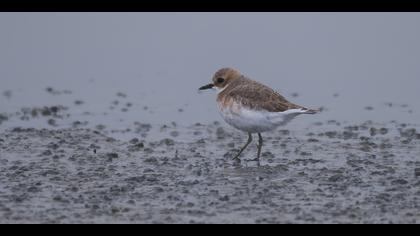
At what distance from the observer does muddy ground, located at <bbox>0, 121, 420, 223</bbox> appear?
847 cm

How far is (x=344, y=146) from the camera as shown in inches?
467

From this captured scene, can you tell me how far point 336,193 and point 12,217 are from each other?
3.29 meters

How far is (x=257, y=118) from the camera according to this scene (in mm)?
11258

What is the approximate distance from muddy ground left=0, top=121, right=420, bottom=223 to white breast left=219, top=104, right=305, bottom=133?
408 millimetres

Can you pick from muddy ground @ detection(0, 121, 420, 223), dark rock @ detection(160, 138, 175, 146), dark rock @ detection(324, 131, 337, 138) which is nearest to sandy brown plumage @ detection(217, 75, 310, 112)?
muddy ground @ detection(0, 121, 420, 223)

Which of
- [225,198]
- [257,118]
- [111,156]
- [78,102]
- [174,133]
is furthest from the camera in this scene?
[78,102]

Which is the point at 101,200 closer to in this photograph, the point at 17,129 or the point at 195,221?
the point at 195,221

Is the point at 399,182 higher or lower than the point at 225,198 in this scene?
higher

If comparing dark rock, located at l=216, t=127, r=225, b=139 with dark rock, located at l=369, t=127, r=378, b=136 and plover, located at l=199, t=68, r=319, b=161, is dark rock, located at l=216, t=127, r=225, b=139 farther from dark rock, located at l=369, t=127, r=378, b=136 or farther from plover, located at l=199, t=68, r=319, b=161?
dark rock, located at l=369, t=127, r=378, b=136

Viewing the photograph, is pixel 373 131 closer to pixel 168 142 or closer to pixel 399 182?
pixel 168 142

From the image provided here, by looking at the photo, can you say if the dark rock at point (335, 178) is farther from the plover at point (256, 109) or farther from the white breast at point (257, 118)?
the white breast at point (257, 118)

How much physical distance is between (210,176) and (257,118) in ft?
4.72

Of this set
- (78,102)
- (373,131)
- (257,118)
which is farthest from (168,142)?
(78,102)

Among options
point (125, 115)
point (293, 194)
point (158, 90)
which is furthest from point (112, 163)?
point (158, 90)
